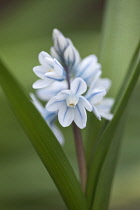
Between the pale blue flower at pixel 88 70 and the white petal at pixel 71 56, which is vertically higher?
the white petal at pixel 71 56

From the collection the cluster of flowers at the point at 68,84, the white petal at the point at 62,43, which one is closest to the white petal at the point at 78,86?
the cluster of flowers at the point at 68,84

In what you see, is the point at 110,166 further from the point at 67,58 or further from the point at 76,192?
the point at 67,58

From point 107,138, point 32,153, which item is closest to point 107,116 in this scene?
point 107,138

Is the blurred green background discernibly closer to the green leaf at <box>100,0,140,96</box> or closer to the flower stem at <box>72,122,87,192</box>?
the green leaf at <box>100,0,140,96</box>

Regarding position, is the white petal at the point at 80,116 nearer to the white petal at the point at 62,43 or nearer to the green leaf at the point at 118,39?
the white petal at the point at 62,43

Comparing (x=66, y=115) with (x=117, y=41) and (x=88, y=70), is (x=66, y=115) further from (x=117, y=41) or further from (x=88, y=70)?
(x=117, y=41)

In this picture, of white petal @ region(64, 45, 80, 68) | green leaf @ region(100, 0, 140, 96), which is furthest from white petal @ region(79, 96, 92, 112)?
green leaf @ region(100, 0, 140, 96)

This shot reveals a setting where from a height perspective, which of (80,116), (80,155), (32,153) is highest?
(80,116)
